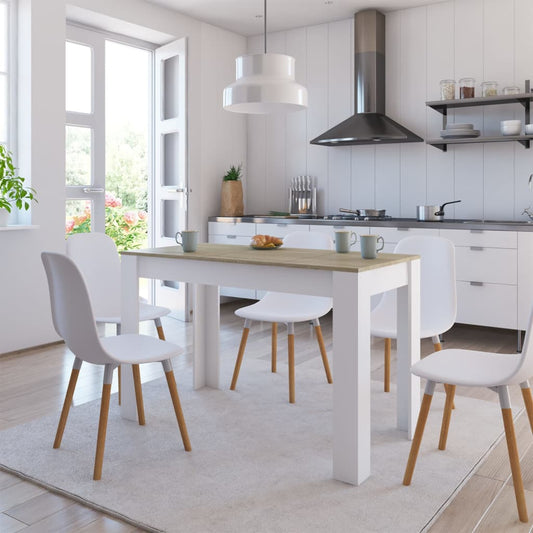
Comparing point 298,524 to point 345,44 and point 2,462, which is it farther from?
point 345,44

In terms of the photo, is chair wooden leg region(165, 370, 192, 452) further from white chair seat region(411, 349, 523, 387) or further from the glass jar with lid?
the glass jar with lid

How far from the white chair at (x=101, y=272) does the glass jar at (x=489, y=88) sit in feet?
9.61

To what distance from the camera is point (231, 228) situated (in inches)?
216

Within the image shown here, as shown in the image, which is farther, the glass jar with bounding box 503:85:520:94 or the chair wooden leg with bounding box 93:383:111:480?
the glass jar with bounding box 503:85:520:94

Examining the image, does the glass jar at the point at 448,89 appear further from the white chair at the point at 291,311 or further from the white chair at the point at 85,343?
the white chair at the point at 85,343

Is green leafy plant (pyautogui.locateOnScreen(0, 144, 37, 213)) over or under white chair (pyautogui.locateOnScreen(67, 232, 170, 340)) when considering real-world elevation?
over

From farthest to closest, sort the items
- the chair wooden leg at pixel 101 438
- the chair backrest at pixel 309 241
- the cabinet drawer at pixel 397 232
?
the cabinet drawer at pixel 397 232 → the chair backrest at pixel 309 241 → the chair wooden leg at pixel 101 438

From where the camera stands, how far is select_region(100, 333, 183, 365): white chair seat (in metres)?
2.34

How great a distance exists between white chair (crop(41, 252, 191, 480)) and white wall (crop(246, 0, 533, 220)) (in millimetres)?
3275

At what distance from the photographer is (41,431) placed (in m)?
2.70

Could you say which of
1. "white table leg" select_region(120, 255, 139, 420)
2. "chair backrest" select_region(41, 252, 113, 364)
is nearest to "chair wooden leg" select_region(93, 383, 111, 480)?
"chair backrest" select_region(41, 252, 113, 364)

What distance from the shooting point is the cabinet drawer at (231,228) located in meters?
5.36

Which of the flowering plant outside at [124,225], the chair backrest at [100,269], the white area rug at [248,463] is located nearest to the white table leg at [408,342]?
the white area rug at [248,463]

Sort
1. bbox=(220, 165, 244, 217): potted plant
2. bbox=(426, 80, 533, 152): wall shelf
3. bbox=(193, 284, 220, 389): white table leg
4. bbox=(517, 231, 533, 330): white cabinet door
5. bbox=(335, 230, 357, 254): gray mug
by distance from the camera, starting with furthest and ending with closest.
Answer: bbox=(220, 165, 244, 217): potted plant < bbox=(426, 80, 533, 152): wall shelf < bbox=(517, 231, 533, 330): white cabinet door < bbox=(193, 284, 220, 389): white table leg < bbox=(335, 230, 357, 254): gray mug
